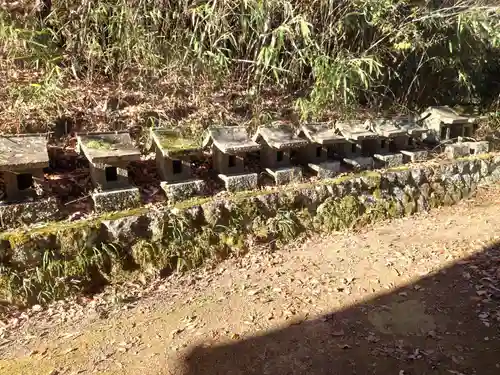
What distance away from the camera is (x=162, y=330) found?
2.78 m

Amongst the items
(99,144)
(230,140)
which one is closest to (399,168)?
(230,140)

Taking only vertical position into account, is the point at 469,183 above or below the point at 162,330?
above

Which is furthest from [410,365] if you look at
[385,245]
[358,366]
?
[385,245]

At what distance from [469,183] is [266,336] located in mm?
4254

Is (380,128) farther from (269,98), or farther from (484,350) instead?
(484,350)

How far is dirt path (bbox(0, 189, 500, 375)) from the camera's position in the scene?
98.0 inches

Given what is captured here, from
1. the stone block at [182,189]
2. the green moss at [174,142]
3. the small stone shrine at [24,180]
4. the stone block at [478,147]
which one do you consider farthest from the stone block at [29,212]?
the stone block at [478,147]

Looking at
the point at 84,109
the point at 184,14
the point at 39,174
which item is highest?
the point at 184,14

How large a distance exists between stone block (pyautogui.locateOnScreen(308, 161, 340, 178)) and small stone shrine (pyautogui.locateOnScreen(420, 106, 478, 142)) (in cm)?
213

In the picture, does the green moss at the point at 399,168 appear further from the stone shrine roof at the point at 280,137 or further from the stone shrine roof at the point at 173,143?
the stone shrine roof at the point at 173,143

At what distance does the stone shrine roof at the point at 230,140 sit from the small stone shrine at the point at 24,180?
5.03 feet

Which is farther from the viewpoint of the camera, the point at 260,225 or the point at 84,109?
the point at 84,109

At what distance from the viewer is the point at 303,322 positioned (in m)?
2.91

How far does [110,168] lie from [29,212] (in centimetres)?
74
